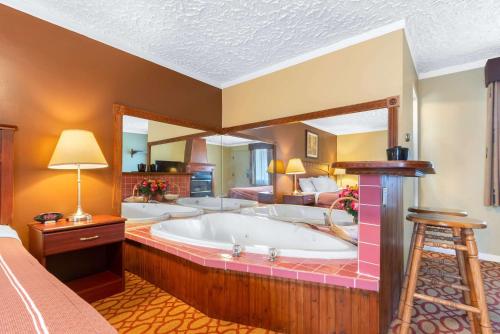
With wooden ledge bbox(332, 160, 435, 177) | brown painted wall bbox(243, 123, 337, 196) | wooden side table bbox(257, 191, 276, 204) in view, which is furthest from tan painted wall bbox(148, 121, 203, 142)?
wooden ledge bbox(332, 160, 435, 177)

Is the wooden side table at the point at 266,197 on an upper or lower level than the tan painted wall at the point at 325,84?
lower

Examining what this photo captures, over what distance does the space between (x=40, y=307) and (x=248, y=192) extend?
2733 millimetres

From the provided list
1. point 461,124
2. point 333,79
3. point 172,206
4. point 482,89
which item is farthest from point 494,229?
point 172,206

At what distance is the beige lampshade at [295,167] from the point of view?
2785 mm

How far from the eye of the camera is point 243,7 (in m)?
1.85

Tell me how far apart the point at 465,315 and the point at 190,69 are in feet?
10.8

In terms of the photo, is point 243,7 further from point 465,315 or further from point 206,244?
point 465,315

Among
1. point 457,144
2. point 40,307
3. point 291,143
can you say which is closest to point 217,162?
point 291,143

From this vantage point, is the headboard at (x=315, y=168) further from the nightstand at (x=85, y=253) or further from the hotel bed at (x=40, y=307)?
the hotel bed at (x=40, y=307)

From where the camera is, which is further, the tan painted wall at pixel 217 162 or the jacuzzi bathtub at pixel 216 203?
the tan painted wall at pixel 217 162

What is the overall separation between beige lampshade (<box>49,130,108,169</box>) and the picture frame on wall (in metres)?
1.93

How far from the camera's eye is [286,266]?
1.53 metres

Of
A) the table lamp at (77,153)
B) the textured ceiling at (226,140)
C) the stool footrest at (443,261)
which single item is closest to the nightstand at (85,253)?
the table lamp at (77,153)

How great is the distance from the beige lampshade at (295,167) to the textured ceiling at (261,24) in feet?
3.63
